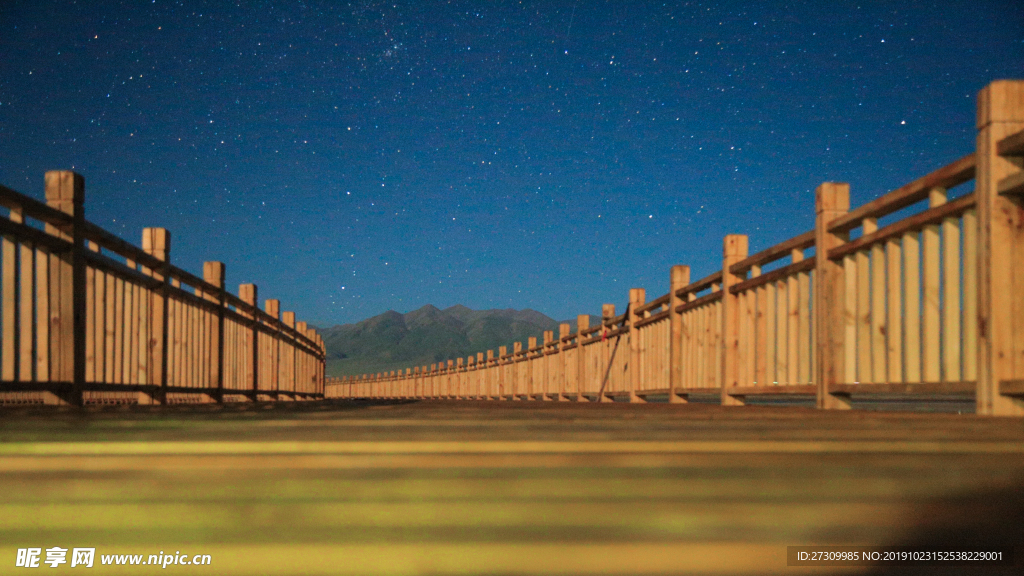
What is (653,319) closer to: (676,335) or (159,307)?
(676,335)

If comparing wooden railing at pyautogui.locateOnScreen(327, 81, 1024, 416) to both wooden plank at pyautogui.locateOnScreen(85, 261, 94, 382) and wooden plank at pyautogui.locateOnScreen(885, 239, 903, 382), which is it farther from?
wooden plank at pyautogui.locateOnScreen(85, 261, 94, 382)

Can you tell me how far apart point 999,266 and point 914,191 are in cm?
83

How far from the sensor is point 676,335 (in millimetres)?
8953

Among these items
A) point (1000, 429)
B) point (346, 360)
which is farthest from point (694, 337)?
point (346, 360)

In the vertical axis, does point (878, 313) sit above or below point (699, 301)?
below

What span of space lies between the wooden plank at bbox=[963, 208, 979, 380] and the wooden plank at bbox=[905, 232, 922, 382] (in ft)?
1.19

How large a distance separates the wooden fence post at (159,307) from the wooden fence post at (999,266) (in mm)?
6263

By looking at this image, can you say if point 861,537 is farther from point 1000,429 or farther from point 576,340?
point 576,340

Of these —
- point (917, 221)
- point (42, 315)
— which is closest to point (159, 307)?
point (42, 315)

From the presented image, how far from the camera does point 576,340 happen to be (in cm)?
1415

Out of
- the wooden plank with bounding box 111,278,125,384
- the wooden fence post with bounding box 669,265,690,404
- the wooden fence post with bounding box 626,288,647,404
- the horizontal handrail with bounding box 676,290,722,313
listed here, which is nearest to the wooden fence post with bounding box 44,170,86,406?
the wooden plank with bounding box 111,278,125,384

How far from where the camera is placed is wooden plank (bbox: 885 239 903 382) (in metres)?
4.30

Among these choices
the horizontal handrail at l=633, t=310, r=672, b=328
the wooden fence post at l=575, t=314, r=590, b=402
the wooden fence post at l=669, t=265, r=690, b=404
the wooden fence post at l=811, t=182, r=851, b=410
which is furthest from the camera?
the wooden fence post at l=575, t=314, r=590, b=402

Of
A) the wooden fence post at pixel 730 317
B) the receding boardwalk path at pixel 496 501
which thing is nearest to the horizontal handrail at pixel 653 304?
the wooden fence post at pixel 730 317
